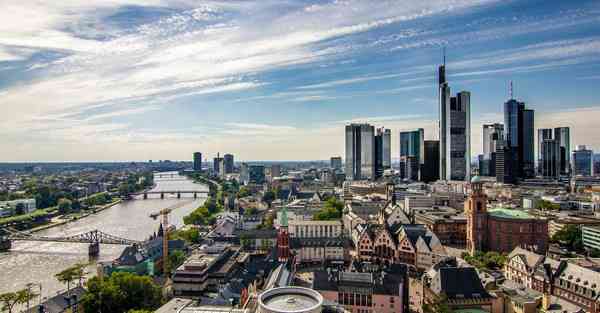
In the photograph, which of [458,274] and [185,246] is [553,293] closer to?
[458,274]

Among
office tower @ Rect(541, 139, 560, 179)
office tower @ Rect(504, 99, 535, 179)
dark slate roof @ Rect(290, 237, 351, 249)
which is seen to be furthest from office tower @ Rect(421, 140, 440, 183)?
dark slate roof @ Rect(290, 237, 351, 249)

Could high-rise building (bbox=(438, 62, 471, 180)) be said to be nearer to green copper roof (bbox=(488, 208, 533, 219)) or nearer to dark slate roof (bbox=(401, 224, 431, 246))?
green copper roof (bbox=(488, 208, 533, 219))

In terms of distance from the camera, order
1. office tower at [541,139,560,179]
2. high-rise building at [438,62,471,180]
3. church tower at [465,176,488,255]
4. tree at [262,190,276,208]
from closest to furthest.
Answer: church tower at [465,176,488,255] → tree at [262,190,276,208] → high-rise building at [438,62,471,180] → office tower at [541,139,560,179]

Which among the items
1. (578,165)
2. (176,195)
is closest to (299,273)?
(176,195)

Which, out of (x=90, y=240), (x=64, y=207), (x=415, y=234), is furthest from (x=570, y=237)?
(x=64, y=207)

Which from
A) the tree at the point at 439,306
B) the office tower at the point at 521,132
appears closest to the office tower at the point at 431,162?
the office tower at the point at 521,132

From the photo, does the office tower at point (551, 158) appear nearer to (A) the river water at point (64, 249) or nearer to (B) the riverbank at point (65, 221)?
(A) the river water at point (64, 249)
